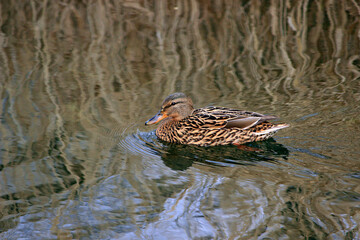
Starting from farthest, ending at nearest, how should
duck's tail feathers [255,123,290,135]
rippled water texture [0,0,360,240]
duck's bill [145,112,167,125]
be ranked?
duck's bill [145,112,167,125] < duck's tail feathers [255,123,290,135] < rippled water texture [0,0,360,240]

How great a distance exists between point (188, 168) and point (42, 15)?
7570 millimetres

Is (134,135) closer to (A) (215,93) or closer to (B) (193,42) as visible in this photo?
(A) (215,93)

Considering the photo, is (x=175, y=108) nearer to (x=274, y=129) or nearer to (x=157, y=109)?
(x=157, y=109)

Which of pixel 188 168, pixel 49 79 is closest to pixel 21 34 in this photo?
pixel 49 79

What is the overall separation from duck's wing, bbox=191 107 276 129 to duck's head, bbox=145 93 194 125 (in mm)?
169

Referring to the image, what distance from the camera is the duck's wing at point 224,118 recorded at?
6.27 metres

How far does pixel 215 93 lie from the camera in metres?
7.60

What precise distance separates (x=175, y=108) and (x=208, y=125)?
558 mm

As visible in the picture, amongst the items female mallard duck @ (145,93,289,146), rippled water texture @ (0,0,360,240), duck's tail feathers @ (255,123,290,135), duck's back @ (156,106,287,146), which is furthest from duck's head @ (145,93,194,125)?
duck's tail feathers @ (255,123,290,135)

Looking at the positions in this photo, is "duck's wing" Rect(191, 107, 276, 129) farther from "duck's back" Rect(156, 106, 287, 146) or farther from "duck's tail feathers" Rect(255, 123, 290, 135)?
"duck's tail feathers" Rect(255, 123, 290, 135)

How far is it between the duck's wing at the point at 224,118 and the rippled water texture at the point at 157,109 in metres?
0.32

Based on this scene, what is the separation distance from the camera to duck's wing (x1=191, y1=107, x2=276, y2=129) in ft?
20.6

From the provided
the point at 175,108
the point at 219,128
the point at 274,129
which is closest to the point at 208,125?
the point at 219,128

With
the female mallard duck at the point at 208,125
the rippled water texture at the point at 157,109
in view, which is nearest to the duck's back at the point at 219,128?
the female mallard duck at the point at 208,125
